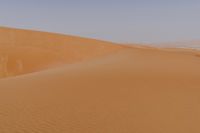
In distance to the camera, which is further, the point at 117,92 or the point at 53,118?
the point at 117,92

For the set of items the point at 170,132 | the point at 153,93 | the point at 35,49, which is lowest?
the point at 170,132

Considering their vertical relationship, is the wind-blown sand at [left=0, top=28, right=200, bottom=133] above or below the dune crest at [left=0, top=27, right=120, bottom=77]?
below

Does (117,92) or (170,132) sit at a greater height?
(117,92)

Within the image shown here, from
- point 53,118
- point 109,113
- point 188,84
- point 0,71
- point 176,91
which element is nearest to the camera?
point 53,118

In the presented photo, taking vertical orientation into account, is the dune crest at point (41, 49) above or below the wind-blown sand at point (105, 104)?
above

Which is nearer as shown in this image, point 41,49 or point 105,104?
point 105,104

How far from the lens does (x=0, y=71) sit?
15.0 meters

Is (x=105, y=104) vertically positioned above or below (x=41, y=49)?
below

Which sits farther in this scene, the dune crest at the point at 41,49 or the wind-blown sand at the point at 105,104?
the dune crest at the point at 41,49

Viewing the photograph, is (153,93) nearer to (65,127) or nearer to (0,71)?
(65,127)

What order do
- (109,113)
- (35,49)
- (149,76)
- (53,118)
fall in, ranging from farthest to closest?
1. (35,49)
2. (149,76)
3. (109,113)
4. (53,118)

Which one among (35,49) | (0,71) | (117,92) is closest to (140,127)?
(117,92)

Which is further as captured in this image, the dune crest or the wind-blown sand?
the dune crest

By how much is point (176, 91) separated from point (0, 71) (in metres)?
11.7
